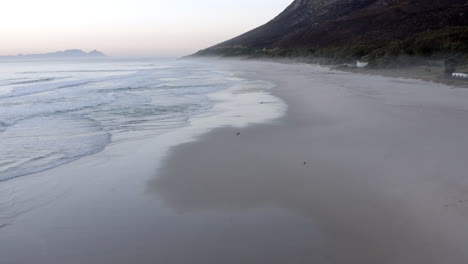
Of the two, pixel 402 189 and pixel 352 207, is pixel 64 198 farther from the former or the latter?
pixel 402 189

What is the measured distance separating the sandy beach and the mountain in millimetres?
24561

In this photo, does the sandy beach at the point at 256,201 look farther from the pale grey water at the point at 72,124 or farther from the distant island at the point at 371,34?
the distant island at the point at 371,34

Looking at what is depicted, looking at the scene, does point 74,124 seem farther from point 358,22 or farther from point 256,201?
point 358,22

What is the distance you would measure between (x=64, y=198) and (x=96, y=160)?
186 cm

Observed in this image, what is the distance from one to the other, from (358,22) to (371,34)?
44.8 feet

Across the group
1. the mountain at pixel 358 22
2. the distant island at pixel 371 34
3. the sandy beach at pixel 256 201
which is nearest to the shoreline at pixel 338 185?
the sandy beach at pixel 256 201

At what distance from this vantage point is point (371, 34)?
64.2 metres

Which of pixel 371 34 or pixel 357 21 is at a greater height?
pixel 357 21

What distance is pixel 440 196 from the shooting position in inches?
180

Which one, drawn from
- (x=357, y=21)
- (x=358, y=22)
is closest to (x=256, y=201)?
(x=358, y=22)

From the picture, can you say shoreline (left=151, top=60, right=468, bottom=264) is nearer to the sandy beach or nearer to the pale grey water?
the sandy beach

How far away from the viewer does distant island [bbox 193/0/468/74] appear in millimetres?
26531

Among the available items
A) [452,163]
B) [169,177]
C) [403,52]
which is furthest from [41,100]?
[403,52]

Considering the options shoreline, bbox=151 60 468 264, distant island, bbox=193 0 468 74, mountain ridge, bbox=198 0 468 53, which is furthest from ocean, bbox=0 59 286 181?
mountain ridge, bbox=198 0 468 53
